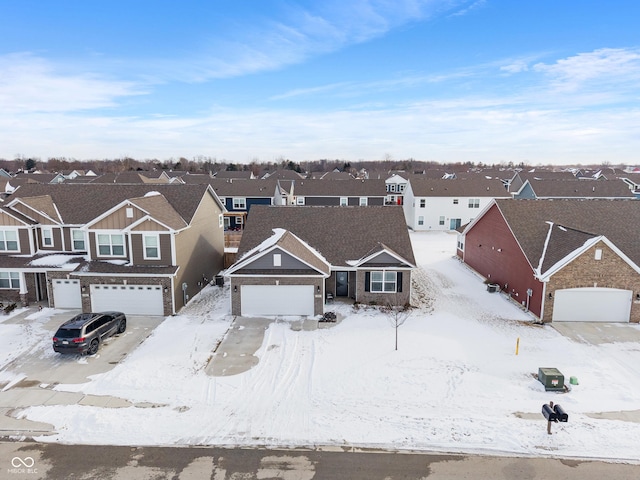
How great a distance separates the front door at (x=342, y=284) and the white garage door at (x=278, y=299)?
10.0ft

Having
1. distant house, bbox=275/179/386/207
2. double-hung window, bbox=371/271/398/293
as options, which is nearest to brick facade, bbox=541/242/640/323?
double-hung window, bbox=371/271/398/293

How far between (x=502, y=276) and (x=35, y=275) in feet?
96.9

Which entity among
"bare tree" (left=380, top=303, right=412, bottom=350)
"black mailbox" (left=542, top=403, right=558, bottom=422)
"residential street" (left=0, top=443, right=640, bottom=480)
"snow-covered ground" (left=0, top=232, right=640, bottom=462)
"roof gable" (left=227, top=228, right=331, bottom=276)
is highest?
"roof gable" (left=227, top=228, right=331, bottom=276)

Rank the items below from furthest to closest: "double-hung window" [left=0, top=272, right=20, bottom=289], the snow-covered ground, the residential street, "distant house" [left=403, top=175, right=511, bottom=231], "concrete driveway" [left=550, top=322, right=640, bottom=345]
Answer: "distant house" [left=403, top=175, right=511, bottom=231]
"double-hung window" [left=0, top=272, right=20, bottom=289]
"concrete driveway" [left=550, top=322, right=640, bottom=345]
the snow-covered ground
the residential street

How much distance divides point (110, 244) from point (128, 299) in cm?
352

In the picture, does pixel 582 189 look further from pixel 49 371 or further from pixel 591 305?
pixel 49 371

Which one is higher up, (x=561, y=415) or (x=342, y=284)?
(x=342, y=284)

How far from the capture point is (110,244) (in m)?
24.9

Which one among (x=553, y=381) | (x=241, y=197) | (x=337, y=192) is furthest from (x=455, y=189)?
(x=553, y=381)

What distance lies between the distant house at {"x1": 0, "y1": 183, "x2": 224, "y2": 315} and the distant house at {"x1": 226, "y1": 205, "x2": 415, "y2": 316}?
3.66 meters

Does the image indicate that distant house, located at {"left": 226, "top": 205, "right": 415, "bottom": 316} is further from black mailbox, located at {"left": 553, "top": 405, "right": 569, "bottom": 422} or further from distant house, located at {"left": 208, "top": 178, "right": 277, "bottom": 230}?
distant house, located at {"left": 208, "top": 178, "right": 277, "bottom": 230}

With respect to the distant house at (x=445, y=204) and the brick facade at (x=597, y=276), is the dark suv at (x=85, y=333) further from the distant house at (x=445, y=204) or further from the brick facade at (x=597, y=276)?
the distant house at (x=445, y=204)

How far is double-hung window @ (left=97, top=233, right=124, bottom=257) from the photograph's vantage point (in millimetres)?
24812

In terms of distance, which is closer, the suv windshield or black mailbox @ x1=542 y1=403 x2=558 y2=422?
black mailbox @ x1=542 y1=403 x2=558 y2=422
